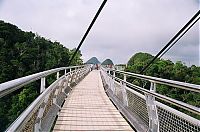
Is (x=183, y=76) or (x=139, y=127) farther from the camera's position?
(x=183, y=76)

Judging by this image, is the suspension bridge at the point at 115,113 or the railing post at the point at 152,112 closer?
the suspension bridge at the point at 115,113

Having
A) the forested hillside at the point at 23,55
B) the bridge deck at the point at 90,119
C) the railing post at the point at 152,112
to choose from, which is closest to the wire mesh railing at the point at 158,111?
the railing post at the point at 152,112

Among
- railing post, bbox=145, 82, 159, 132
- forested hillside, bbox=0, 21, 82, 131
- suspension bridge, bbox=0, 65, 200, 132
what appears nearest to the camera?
suspension bridge, bbox=0, 65, 200, 132

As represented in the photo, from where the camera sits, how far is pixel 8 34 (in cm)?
4994

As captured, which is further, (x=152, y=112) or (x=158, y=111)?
(x=152, y=112)

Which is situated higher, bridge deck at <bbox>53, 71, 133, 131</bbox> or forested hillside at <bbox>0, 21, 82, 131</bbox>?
forested hillside at <bbox>0, 21, 82, 131</bbox>

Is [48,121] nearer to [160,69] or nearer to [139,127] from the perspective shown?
[139,127]

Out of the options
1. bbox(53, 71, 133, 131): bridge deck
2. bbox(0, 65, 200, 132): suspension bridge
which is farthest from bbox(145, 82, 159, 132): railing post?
bbox(53, 71, 133, 131): bridge deck

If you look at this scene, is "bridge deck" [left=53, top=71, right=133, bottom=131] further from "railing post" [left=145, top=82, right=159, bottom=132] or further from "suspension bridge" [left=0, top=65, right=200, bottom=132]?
"railing post" [left=145, top=82, right=159, bottom=132]

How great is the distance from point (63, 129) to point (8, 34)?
4778cm

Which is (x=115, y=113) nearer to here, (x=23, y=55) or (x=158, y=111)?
(x=158, y=111)

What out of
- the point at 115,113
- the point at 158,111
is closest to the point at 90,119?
the point at 115,113

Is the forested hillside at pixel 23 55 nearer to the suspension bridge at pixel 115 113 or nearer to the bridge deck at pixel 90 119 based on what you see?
the bridge deck at pixel 90 119

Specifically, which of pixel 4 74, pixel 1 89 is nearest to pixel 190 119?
pixel 1 89
